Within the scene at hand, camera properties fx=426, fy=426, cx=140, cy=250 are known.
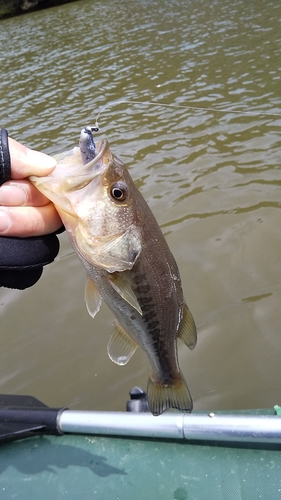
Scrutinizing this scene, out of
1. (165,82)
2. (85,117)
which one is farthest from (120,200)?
(165,82)

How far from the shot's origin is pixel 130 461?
7.48 ft

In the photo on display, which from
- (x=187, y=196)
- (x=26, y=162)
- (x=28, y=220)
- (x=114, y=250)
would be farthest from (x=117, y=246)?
(x=187, y=196)

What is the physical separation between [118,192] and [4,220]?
483mm

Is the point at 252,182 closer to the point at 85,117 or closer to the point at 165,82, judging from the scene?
the point at 85,117

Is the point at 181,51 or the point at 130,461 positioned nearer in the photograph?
the point at 130,461

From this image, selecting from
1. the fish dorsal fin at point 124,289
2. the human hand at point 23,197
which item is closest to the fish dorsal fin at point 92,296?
the fish dorsal fin at point 124,289

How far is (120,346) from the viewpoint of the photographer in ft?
6.52

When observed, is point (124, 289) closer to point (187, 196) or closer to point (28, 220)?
point (28, 220)

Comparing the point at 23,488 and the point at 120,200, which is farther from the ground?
the point at 120,200

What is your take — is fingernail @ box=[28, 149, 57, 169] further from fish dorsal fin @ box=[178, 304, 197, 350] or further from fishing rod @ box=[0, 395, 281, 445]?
fishing rod @ box=[0, 395, 281, 445]

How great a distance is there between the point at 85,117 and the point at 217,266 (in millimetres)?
6087

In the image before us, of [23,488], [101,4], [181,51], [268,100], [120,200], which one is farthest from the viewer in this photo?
[101,4]

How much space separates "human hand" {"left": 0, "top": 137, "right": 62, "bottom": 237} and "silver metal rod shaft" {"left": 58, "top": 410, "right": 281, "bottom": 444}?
121 cm

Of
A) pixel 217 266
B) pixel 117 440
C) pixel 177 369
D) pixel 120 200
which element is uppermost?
pixel 120 200
